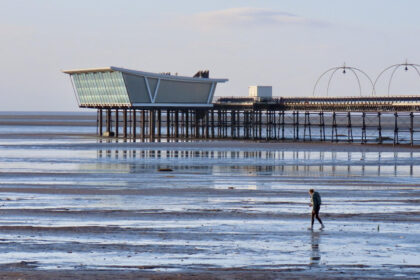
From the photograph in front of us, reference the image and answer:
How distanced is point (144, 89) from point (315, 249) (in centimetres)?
8069

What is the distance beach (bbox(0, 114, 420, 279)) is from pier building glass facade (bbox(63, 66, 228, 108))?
161ft

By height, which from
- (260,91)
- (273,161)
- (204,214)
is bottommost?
(273,161)

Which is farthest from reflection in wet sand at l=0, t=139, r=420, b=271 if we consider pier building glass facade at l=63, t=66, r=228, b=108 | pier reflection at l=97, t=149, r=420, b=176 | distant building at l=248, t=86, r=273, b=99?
distant building at l=248, t=86, r=273, b=99

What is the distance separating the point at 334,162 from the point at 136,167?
522 inches

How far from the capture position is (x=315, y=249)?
2230cm

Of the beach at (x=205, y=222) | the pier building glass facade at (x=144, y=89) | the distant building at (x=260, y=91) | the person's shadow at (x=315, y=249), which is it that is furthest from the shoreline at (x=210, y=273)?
the distant building at (x=260, y=91)

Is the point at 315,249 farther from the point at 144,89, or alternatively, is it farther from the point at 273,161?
the point at 144,89

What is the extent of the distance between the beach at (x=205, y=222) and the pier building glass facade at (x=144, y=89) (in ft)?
161

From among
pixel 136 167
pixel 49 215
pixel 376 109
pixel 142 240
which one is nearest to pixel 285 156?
pixel 136 167

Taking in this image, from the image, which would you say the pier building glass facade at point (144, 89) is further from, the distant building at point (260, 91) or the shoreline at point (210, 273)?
the shoreline at point (210, 273)

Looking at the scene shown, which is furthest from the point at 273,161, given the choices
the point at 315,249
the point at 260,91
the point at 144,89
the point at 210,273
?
the point at 260,91

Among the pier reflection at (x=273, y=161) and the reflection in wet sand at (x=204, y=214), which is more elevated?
the reflection in wet sand at (x=204, y=214)

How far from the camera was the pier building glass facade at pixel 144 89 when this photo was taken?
101 meters

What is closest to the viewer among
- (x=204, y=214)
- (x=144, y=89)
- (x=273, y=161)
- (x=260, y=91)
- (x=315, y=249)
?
(x=315, y=249)
